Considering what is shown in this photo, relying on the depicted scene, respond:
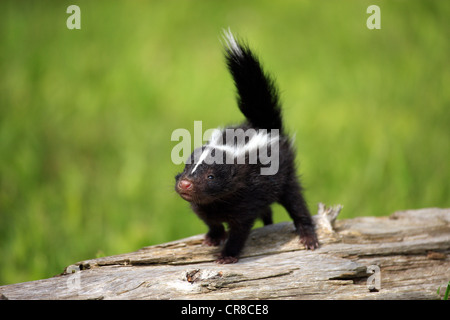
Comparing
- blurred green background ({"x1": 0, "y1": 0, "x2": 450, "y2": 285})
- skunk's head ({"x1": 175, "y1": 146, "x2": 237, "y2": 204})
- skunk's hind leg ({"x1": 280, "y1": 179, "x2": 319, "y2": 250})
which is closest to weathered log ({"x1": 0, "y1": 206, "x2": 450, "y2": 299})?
skunk's hind leg ({"x1": 280, "y1": 179, "x2": 319, "y2": 250})

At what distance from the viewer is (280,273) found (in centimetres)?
448

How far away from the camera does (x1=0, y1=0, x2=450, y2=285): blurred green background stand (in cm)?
759

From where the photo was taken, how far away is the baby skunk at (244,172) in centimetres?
473

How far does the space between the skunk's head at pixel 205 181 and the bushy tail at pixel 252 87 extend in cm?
88

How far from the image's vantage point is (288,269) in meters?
4.55

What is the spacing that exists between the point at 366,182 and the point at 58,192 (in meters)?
4.97

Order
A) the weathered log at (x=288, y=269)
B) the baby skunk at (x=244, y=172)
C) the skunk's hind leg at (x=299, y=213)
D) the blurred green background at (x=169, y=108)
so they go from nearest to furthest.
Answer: the weathered log at (x=288, y=269), the baby skunk at (x=244, y=172), the skunk's hind leg at (x=299, y=213), the blurred green background at (x=169, y=108)

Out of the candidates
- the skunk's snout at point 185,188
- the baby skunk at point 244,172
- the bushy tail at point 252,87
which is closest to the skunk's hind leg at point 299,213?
the baby skunk at point 244,172

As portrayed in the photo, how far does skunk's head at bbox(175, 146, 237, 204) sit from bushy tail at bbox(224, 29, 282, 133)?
2.89 feet

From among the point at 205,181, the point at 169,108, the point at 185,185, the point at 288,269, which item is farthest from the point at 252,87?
the point at 169,108

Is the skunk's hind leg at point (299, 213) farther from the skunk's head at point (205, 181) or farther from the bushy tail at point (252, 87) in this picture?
the skunk's head at point (205, 181)

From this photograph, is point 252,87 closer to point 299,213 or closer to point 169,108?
point 299,213
